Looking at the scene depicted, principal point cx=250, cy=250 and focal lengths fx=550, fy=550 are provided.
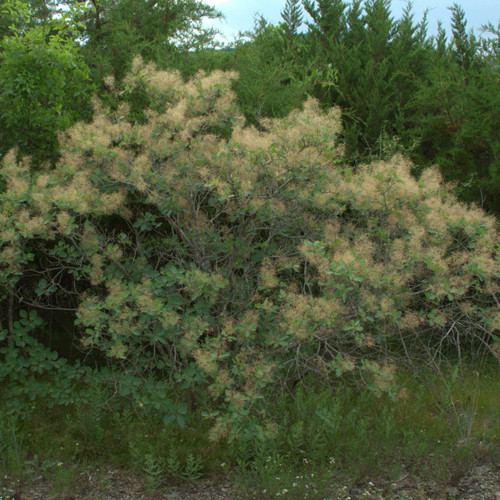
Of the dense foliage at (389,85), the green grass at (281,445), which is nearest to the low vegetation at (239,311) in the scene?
the green grass at (281,445)

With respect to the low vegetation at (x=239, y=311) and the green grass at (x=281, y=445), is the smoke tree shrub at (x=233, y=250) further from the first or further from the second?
the green grass at (x=281, y=445)

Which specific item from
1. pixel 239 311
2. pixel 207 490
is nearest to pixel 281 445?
pixel 207 490

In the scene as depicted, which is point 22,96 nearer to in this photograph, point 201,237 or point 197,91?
point 197,91

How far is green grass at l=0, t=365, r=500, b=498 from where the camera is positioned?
2936mm

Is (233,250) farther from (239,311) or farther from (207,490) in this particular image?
(207,490)

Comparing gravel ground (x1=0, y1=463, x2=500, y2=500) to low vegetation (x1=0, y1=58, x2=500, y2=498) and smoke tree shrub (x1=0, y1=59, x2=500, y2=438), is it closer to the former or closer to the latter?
low vegetation (x1=0, y1=58, x2=500, y2=498)

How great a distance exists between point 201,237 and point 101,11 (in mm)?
3923

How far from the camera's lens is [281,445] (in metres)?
3.16

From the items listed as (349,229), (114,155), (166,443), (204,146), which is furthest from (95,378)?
(349,229)

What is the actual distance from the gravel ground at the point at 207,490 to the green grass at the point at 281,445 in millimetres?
45

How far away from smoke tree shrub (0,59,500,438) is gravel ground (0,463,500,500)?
1.06 ft

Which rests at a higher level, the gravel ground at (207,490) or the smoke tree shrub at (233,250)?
the smoke tree shrub at (233,250)

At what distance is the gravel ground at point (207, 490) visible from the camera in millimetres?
2889

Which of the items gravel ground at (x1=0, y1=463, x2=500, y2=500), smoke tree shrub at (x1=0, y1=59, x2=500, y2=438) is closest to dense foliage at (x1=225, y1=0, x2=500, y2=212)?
smoke tree shrub at (x1=0, y1=59, x2=500, y2=438)
